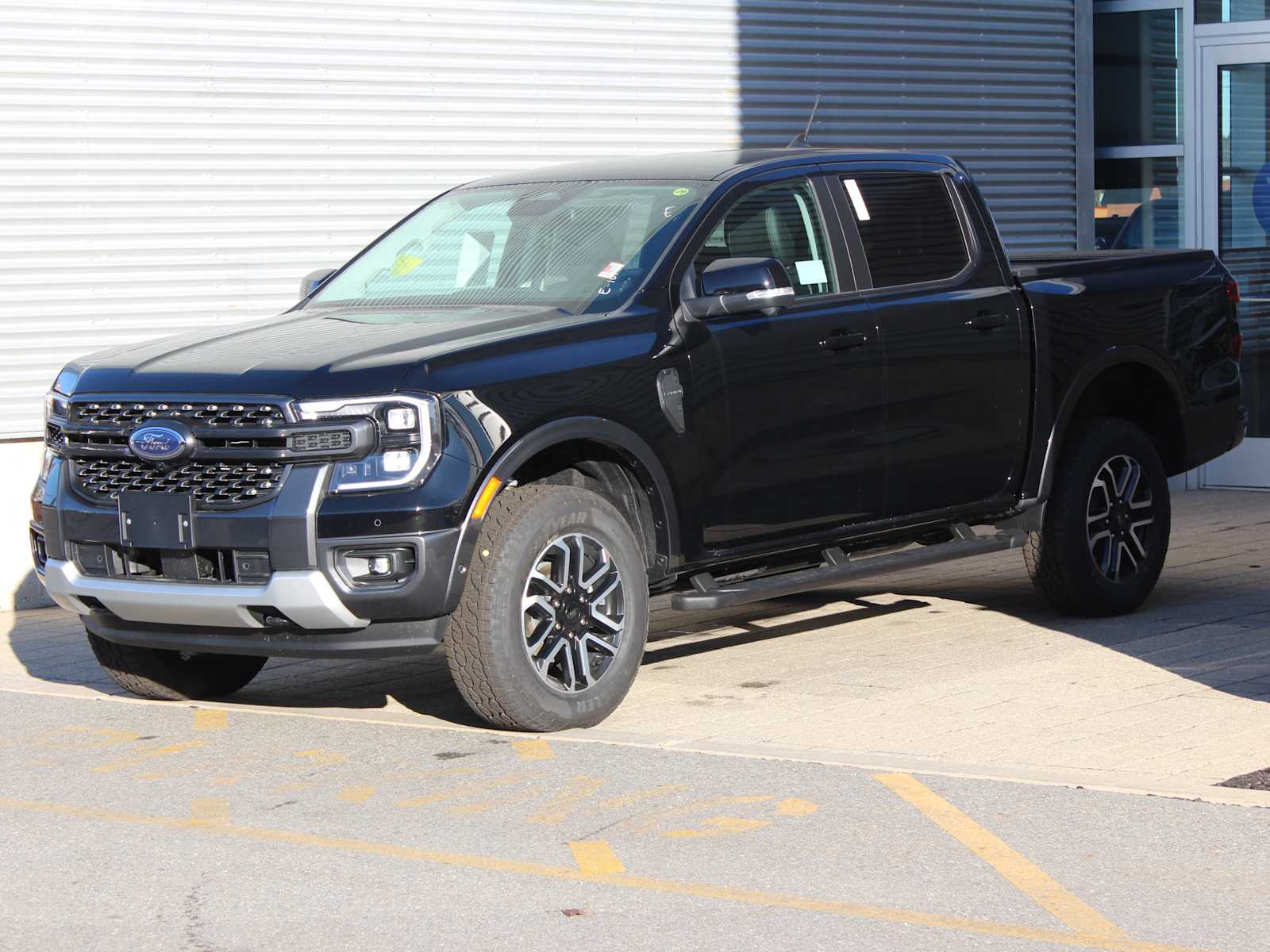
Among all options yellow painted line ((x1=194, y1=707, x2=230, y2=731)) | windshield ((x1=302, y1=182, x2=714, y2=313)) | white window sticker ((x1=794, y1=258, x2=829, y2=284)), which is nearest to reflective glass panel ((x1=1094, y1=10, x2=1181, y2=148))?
white window sticker ((x1=794, y1=258, x2=829, y2=284))

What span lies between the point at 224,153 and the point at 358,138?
2.92 ft

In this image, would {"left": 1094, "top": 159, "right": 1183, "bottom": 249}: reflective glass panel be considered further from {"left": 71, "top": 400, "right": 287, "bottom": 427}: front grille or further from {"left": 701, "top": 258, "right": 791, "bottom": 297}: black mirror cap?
{"left": 71, "top": 400, "right": 287, "bottom": 427}: front grille

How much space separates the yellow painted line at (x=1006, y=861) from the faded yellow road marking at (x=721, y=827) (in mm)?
484

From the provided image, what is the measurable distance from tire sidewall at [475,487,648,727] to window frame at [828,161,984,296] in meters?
1.68

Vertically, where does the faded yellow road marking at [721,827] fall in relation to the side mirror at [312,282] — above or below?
below

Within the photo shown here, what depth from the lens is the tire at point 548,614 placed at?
6.50 meters

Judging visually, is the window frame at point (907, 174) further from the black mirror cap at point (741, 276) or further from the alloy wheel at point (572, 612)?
the alloy wheel at point (572, 612)

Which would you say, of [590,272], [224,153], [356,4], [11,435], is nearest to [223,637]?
[590,272]

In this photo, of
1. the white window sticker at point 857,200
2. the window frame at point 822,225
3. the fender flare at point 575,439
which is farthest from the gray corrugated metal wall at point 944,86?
the fender flare at point 575,439

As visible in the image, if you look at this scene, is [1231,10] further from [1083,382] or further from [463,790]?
[463,790]

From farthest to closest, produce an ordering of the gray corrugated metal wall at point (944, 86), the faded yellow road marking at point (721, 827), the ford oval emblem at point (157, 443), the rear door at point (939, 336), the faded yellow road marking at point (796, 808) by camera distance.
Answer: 1. the gray corrugated metal wall at point (944, 86)
2. the rear door at point (939, 336)
3. the ford oval emblem at point (157, 443)
4. the faded yellow road marking at point (796, 808)
5. the faded yellow road marking at point (721, 827)

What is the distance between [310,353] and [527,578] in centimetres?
105

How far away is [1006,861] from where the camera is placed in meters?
5.12

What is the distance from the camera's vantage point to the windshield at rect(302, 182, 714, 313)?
733 centimetres
